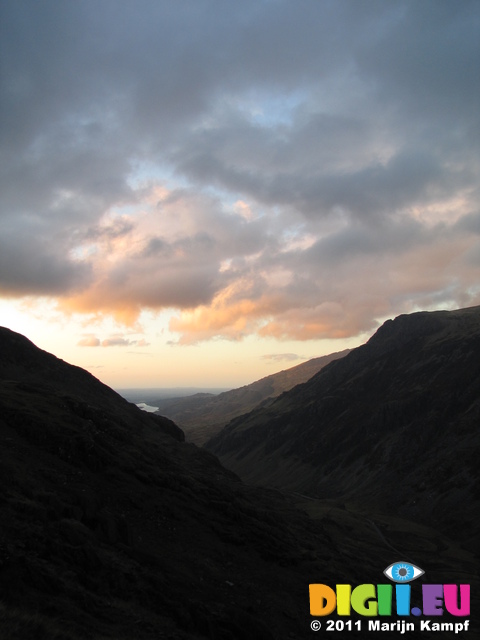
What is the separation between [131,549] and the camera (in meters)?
31.7

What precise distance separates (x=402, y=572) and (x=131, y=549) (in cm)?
4299

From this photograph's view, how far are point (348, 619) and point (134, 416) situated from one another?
65.8 m

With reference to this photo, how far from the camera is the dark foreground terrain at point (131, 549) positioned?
71.3 feet

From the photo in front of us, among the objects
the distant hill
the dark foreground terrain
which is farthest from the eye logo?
the distant hill

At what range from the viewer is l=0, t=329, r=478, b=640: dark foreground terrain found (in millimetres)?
21719

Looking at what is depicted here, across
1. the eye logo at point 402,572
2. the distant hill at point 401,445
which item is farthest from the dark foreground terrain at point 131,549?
the distant hill at point 401,445

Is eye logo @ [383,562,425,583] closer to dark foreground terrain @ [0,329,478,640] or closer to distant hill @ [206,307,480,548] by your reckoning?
dark foreground terrain @ [0,329,478,640]

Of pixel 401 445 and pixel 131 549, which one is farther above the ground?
pixel 131 549

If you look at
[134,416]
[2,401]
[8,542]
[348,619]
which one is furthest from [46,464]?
[134,416]

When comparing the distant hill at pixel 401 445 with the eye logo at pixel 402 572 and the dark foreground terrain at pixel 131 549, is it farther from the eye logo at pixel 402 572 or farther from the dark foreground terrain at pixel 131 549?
the dark foreground terrain at pixel 131 549

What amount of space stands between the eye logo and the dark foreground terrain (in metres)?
1.55

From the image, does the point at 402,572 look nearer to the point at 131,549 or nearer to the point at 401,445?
the point at 131,549

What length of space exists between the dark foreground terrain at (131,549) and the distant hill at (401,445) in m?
44.1

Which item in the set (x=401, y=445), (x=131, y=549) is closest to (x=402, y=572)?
(x=131, y=549)
